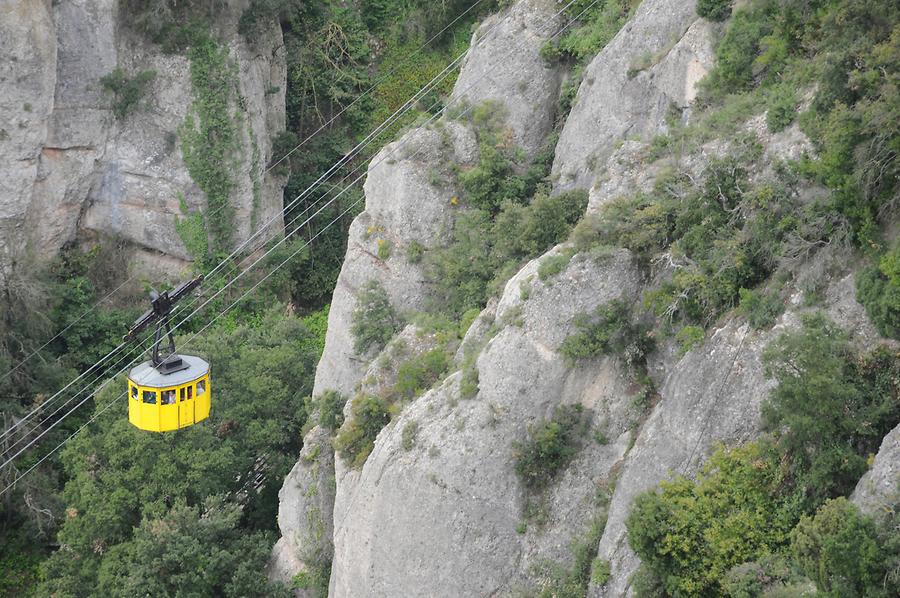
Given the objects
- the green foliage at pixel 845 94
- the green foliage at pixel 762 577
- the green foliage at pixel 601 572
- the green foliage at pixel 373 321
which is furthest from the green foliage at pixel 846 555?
the green foliage at pixel 373 321

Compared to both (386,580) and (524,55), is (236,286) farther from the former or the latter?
(386,580)

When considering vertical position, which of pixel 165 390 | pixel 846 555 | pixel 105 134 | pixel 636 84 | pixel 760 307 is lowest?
pixel 846 555

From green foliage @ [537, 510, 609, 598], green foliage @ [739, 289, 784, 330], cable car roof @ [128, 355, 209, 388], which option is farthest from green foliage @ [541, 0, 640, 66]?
green foliage @ [537, 510, 609, 598]

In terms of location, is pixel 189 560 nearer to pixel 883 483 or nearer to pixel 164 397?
pixel 164 397

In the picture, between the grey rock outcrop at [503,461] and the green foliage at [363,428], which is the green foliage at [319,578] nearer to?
the green foliage at [363,428]

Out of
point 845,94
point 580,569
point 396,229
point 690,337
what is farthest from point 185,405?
point 845,94

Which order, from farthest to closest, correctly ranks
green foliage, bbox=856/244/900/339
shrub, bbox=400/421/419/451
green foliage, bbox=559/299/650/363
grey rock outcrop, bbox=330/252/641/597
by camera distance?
shrub, bbox=400/421/419/451 < grey rock outcrop, bbox=330/252/641/597 < green foliage, bbox=559/299/650/363 < green foliage, bbox=856/244/900/339

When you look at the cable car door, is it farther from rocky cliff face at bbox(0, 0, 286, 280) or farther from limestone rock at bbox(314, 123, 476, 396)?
rocky cliff face at bbox(0, 0, 286, 280)
